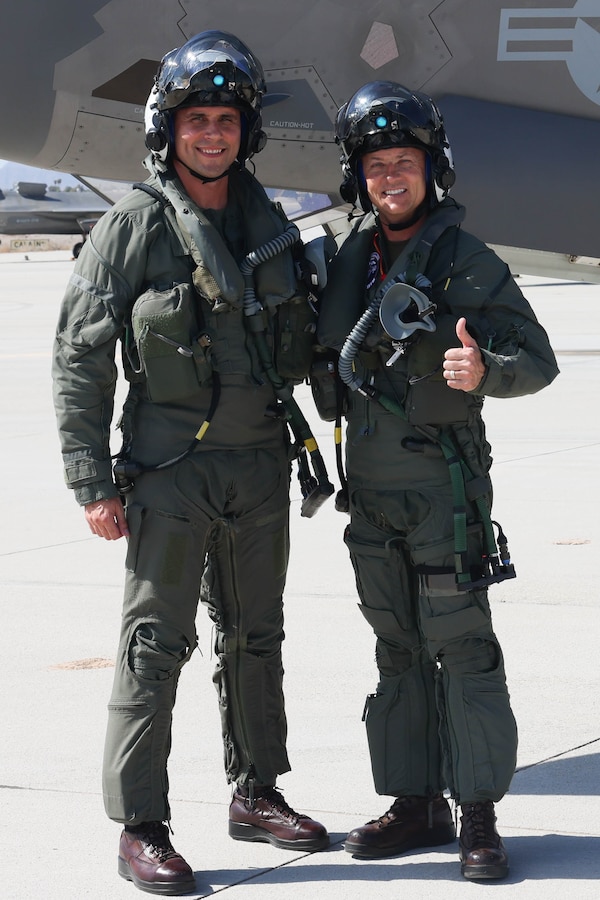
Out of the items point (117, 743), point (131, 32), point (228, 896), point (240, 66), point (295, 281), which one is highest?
point (131, 32)

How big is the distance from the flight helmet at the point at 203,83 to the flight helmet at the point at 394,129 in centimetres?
27

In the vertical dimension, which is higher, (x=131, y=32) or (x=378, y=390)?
(x=131, y=32)

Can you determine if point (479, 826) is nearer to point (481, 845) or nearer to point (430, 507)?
point (481, 845)

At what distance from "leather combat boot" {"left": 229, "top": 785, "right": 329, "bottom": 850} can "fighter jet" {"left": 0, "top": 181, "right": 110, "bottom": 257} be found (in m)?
51.9

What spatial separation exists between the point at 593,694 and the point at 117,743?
198 centimetres

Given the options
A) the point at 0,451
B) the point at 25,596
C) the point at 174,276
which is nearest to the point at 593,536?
the point at 25,596

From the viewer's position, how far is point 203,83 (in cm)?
361

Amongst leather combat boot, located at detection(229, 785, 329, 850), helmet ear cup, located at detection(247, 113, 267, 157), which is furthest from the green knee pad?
helmet ear cup, located at detection(247, 113, 267, 157)

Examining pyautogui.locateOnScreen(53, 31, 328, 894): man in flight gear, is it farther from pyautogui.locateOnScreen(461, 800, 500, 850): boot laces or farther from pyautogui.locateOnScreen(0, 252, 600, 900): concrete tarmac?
pyautogui.locateOnScreen(461, 800, 500, 850): boot laces

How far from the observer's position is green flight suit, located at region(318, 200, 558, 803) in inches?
141

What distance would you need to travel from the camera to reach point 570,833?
3.73 m

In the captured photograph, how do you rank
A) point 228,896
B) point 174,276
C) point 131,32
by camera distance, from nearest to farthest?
point 228,896, point 174,276, point 131,32

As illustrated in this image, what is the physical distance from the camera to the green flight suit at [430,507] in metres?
3.59

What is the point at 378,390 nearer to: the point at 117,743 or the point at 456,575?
the point at 456,575
